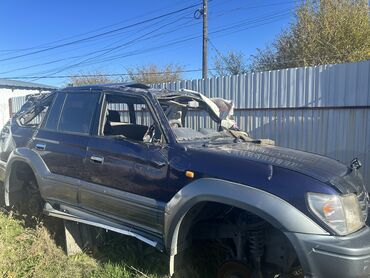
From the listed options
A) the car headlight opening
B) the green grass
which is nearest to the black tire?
the green grass

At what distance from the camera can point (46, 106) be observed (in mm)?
4855

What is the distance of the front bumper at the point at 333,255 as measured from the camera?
225 centimetres

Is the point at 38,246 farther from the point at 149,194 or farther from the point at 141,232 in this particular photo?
the point at 149,194

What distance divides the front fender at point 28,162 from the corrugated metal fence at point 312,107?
4530mm

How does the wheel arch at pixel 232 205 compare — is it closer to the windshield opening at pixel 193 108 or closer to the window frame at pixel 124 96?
the window frame at pixel 124 96

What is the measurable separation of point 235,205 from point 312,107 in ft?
14.7

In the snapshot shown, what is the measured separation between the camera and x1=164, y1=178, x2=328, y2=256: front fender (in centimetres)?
236

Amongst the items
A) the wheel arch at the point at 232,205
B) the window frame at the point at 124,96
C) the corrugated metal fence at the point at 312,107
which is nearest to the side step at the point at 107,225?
the wheel arch at the point at 232,205

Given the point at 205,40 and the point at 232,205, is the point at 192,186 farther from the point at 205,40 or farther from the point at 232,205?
the point at 205,40

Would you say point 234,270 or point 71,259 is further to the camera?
point 71,259

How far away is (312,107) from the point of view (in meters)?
6.46

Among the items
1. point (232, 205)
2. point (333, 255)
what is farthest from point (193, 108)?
point (333, 255)

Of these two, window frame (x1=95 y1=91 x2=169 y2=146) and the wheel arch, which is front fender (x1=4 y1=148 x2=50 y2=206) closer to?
window frame (x1=95 y1=91 x2=169 y2=146)

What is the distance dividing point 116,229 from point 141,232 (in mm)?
322
